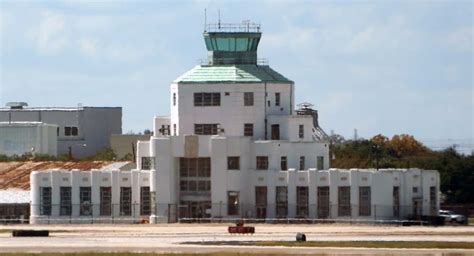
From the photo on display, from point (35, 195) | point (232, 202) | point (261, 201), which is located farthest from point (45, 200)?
point (261, 201)

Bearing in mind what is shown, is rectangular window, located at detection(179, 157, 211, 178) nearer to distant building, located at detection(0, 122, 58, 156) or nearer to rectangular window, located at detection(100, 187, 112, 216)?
rectangular window, located at detection(100, 187, 112, 216)

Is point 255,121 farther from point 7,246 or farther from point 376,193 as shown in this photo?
point 7,246

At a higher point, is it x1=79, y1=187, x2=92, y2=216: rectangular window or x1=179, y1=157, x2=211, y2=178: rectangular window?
x1=179, y1=157, x2=211, y2=178: rectangular window

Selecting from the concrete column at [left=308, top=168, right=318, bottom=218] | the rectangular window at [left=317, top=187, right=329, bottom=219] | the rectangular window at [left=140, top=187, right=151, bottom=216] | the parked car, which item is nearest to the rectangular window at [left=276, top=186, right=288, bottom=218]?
the concrete column at [left=308, top=168, right=318, bottom=218]

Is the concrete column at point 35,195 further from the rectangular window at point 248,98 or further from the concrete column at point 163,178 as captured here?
the rectangular window at point 248,98

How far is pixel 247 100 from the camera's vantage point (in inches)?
6339

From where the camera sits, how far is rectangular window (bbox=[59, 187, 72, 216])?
157m

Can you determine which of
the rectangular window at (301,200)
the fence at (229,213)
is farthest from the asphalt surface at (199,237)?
the rectangular window at (301,200)

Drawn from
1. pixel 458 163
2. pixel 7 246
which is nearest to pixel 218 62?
pixel 458 163

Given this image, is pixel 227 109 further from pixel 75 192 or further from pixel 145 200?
pixel 75 192

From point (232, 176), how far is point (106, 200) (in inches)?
426

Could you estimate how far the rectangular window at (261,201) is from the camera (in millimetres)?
155500

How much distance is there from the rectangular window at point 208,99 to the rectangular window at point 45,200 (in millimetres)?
14751

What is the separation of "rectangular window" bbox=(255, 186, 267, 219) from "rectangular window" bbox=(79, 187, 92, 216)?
13.9 meters
